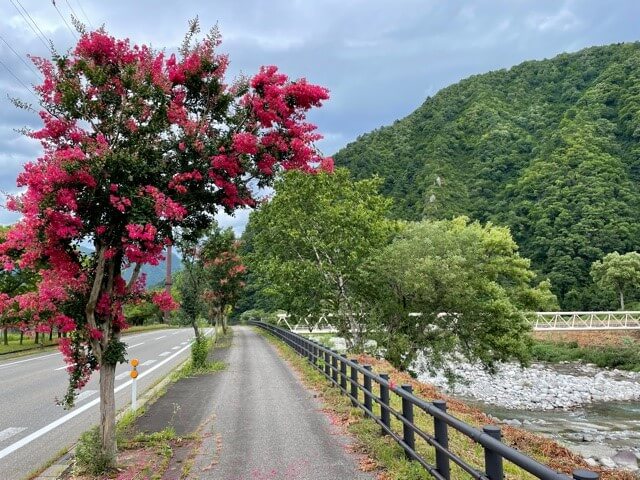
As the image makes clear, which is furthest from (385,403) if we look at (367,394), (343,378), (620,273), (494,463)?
(620,273)

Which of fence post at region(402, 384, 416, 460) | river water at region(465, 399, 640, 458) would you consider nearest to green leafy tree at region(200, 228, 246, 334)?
river water at region(465, 399, 640, 458)

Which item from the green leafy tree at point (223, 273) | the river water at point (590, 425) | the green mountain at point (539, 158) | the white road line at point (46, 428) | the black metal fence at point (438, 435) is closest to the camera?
the black metal fence at point (438, 435)

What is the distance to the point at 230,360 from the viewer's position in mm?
20344

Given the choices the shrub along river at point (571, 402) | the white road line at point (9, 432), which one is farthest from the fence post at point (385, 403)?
the shrub along river at point (571, 402)

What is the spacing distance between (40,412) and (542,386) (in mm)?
27426

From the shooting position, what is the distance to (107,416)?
22.2ft

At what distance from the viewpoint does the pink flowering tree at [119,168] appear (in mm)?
6207

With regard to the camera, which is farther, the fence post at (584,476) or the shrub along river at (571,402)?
the shrub along river at (571,402)

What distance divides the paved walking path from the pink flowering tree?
1617 mm

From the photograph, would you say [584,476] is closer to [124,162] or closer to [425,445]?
[425,445]

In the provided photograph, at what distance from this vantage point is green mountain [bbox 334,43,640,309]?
247ft

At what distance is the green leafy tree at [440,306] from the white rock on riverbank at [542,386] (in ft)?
5.87

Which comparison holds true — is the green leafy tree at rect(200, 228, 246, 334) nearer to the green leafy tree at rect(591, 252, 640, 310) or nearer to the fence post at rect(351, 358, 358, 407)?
the fence post at rect(351, 358, 358, 407)

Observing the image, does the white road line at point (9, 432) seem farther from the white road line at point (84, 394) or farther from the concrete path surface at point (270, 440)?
the concrete path surface at point (270, 440)
